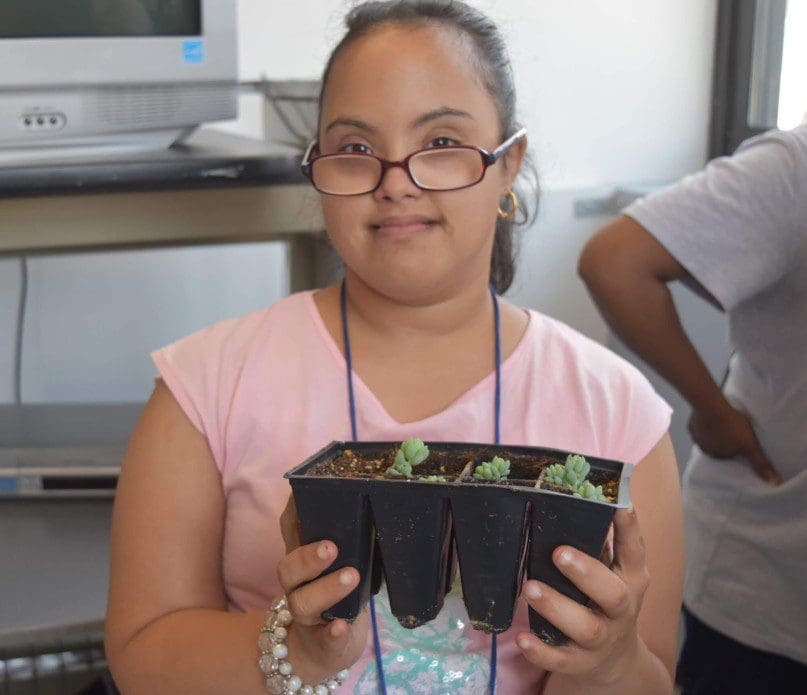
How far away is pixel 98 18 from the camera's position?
1.52 meters

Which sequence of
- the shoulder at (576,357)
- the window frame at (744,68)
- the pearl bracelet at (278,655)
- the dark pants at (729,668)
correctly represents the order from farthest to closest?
the window frame at (744,68), the dark pants at (729,668), the shoulder at (576,357), the pearl bracelet at (278,655)

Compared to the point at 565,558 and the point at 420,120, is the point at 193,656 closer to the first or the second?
the point at 565,558

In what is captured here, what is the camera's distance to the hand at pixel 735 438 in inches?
51.1

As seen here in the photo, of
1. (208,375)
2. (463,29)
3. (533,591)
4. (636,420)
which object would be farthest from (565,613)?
(463,29)

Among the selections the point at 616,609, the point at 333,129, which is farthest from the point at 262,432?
the point at 616,609

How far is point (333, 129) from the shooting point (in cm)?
99

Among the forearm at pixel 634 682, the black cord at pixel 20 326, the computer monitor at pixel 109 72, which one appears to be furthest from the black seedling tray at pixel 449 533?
the black cord at pixel 20 326

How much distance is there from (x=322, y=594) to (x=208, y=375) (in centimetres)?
33

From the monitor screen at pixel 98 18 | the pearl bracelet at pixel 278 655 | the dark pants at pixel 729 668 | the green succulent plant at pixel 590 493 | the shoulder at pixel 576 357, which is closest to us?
the green succulent plant at pixel 590 493

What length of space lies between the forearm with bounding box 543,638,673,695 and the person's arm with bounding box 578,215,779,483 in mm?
433

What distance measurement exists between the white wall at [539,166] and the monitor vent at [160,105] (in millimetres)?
541

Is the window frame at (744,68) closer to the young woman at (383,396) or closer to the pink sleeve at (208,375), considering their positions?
the young woman at (383,396)

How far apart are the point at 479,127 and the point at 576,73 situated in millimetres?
1957

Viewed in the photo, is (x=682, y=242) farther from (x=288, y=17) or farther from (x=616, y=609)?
(x=288, y=17)
